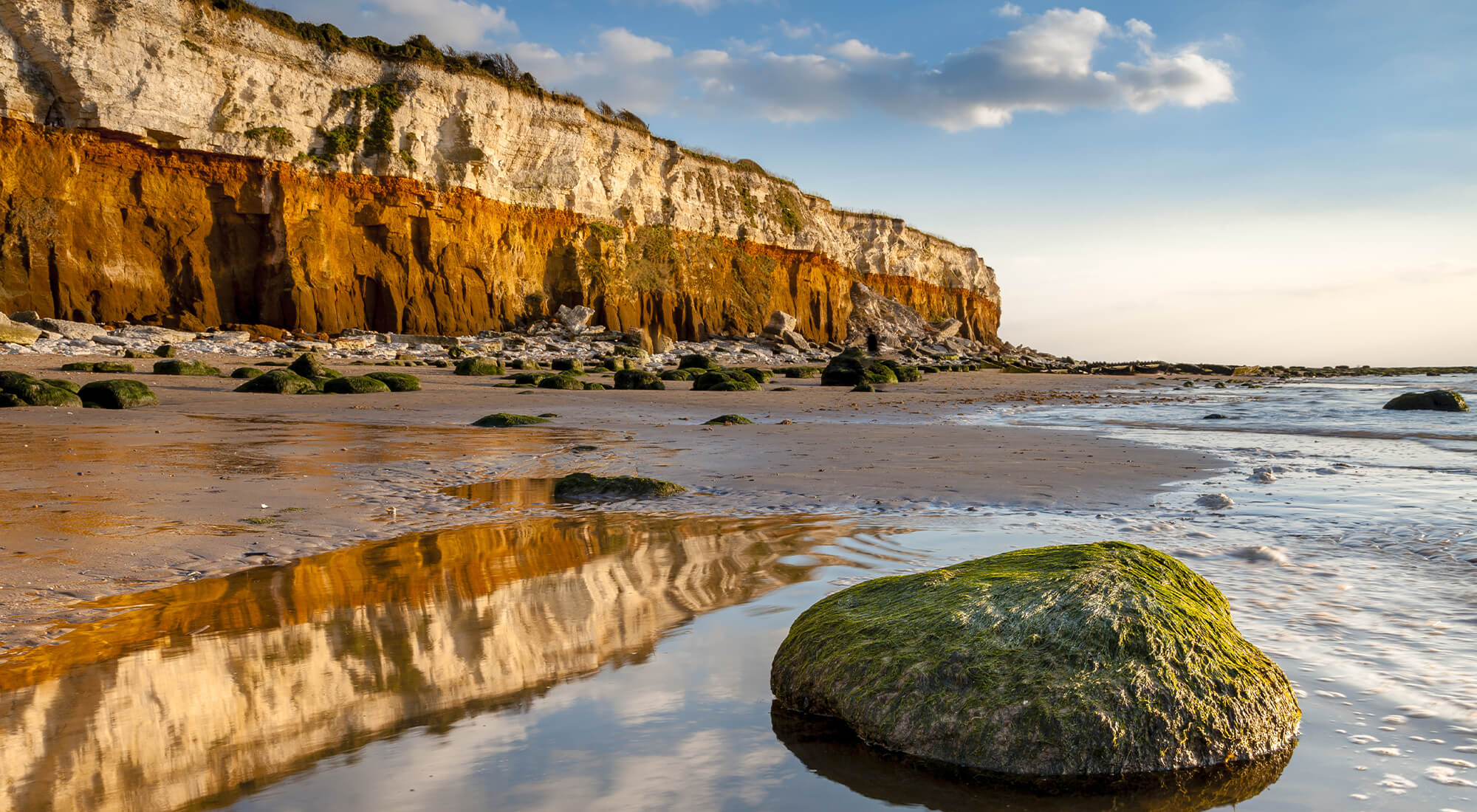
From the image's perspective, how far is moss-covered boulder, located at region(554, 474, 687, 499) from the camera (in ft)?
19.4

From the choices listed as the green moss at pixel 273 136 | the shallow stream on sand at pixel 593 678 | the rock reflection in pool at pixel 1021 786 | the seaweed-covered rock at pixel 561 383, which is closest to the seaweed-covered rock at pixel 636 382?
the seaweed-covered rock at pixel 561 383

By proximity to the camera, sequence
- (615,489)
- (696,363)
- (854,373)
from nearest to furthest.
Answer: (615,489) < (854,373) < (696,363)

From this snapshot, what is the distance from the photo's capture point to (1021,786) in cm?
212

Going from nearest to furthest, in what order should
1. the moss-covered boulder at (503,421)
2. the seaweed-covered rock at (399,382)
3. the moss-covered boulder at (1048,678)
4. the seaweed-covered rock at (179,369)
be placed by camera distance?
the moss-covered boulder at (1048,678) → the moss-covered boulder at (503,421) → the seaweed-covered rock at (399,382) → the seaweed-covered rock at (179,369)

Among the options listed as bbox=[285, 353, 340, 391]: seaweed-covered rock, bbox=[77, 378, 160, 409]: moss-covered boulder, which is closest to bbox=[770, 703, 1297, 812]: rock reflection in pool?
bbox=[77, 378, 160, 409]: moss-covered boulder

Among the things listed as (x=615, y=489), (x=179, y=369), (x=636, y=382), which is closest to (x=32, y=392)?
(x=179, y=369)

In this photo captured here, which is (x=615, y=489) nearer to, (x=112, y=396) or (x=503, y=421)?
(x=503, y=421)

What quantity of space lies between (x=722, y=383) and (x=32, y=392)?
36.1 ft

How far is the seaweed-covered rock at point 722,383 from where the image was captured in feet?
58.0

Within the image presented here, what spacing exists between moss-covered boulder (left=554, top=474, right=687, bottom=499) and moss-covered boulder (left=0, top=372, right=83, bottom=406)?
790 centimetres

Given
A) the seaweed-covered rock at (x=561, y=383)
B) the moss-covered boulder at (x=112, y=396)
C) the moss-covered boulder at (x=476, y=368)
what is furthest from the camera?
the moss-covered boulder at (x=476, y=368)

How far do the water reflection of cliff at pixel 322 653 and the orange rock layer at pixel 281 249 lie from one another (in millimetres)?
26085

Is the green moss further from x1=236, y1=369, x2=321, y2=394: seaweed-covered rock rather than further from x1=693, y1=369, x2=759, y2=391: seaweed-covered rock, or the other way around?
x1=693, y1=369, x2=759, y2=391: seaweed-covered rock

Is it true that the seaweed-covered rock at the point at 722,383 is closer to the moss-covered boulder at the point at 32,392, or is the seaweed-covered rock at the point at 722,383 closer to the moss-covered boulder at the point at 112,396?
the moss-covered boulder at the point at 112,396
